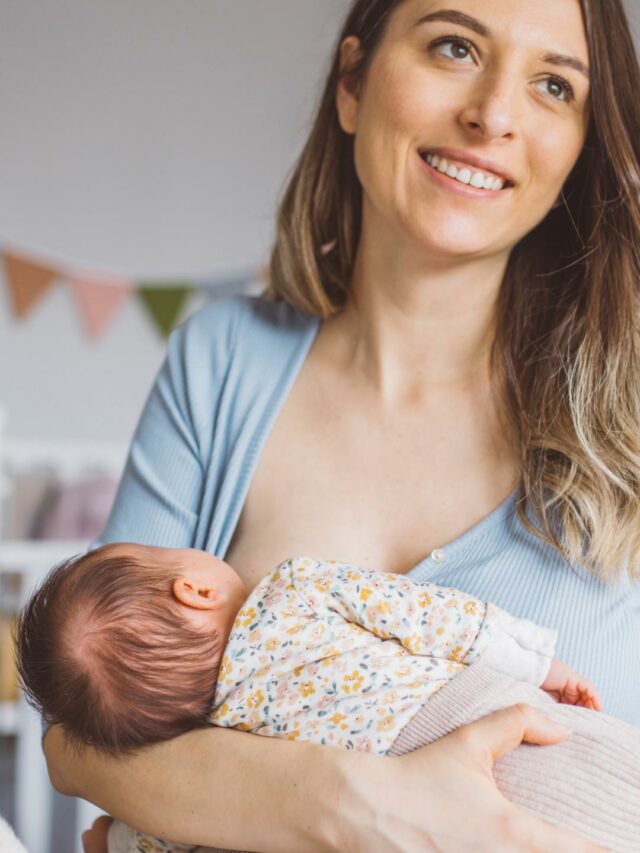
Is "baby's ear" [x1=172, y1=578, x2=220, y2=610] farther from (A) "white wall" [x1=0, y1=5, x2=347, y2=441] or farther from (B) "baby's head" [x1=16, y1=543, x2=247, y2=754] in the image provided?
(A) "white wall" [x1=0, y1=5, x2=347, y2=441]

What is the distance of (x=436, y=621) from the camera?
3.76ft

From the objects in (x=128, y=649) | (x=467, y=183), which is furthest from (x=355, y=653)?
(x=467, y=183)

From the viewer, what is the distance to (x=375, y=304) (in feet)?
5.21

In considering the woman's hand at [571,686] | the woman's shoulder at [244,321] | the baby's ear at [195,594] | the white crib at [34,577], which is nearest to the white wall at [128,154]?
the white crib at [34,577]

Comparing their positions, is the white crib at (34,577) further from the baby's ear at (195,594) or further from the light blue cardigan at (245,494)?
the baby's ear at (195,594)

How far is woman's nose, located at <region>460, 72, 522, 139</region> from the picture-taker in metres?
1.32

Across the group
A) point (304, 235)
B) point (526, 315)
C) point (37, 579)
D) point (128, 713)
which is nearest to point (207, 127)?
point (37, 579)

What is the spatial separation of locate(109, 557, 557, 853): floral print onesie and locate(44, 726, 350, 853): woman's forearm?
0.12ft

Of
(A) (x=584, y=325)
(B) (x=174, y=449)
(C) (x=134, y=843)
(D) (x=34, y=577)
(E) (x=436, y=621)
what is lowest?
(D) (x=34, y=577)

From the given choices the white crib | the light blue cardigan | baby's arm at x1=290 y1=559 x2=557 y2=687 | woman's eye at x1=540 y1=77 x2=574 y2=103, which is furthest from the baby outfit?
the white crib

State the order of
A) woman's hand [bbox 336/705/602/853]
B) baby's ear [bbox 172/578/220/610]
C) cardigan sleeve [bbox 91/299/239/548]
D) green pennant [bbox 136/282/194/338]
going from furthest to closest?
green pennant [bbox 136/282/194/338], cardigan sleeve [bbox 91/299/239/548], baby's ear [bbox 172/578/220/610], woman's hand [bbox 336/705/602/853]

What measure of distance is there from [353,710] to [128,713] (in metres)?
0.27

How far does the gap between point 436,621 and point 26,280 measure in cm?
346

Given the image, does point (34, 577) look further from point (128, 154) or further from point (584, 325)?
point (128, 154)
